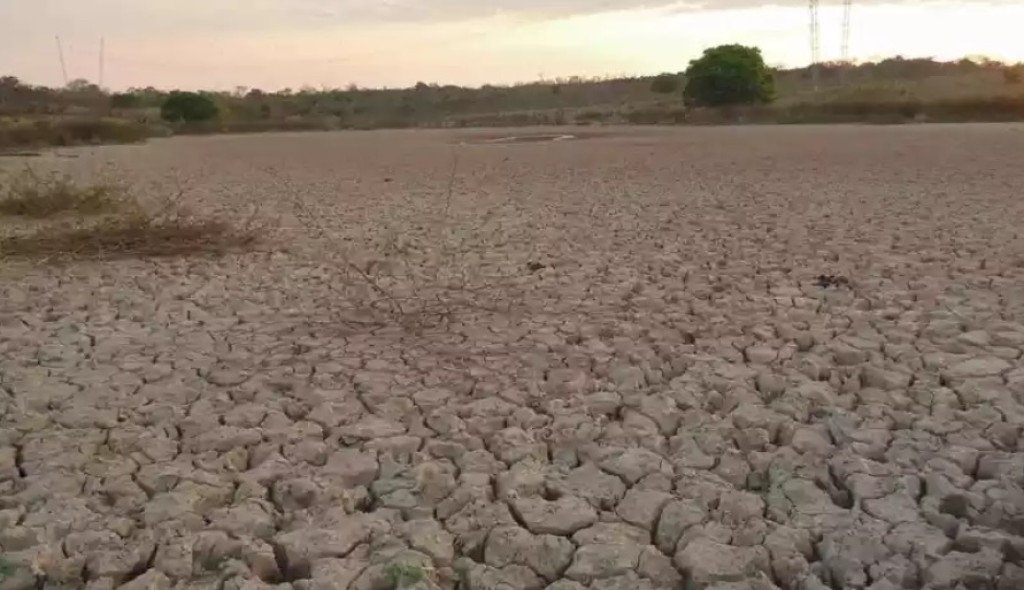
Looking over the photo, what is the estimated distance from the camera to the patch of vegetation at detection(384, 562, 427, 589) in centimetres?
234

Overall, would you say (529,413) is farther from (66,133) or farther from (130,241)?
(66,133)

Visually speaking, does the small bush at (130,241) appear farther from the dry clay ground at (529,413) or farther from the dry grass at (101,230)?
the dry clay ground at (529,413)

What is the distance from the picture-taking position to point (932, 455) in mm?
2998

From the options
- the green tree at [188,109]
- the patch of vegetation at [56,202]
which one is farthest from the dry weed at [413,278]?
the green tree at [188,109]

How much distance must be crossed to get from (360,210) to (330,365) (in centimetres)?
522

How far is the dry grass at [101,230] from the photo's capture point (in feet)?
21.4

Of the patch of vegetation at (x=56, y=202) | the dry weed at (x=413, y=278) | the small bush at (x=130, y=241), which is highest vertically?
the patch of vegetation at (x=56, y=202)

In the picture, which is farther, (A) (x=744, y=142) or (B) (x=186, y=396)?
(A) (x=744, y=142)

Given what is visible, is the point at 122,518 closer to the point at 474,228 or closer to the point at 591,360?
the point at 591,360

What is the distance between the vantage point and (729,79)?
29234mm

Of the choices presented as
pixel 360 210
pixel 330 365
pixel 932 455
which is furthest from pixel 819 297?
pixel 360 210

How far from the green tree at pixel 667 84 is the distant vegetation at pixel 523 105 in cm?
5

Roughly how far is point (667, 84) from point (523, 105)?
760 cm

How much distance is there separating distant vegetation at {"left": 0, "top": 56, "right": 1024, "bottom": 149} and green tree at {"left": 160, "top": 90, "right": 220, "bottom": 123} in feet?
0.12
